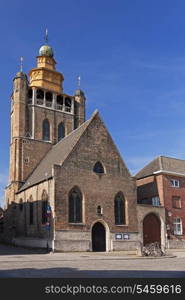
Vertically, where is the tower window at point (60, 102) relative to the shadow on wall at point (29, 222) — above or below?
above

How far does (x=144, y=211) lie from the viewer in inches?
1641

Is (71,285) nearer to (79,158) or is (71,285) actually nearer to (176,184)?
(79,158)

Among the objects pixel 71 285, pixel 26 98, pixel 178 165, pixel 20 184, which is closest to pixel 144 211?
pixel 178 165

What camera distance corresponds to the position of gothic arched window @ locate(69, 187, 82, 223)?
36.2 metres

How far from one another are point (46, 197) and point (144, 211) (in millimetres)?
11171

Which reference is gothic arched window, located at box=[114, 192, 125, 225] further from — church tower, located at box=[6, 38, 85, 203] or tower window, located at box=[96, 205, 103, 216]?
church tower, located at box=[6, 38, 85, 203]

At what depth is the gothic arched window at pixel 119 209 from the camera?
39.4 m

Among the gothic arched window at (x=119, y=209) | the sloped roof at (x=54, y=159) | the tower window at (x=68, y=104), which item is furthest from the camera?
the tower window at (x=68, y=104)

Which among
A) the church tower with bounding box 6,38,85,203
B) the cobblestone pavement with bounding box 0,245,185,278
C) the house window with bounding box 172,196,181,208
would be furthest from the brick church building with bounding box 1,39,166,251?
the cobblestone pavement with bounding box 0,245,185,278

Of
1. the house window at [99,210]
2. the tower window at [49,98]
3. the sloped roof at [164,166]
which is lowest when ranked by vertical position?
the house window at [99,210]

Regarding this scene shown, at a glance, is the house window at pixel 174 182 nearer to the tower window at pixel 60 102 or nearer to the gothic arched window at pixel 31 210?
the gothic arched window at pixel 31 210

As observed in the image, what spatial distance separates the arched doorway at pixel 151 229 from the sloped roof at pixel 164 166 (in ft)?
19.4

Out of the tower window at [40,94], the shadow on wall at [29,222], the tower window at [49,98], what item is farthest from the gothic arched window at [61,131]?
the shadow on wall at [29,222]

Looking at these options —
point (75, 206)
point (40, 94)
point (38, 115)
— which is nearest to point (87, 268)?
point (75, 206)
